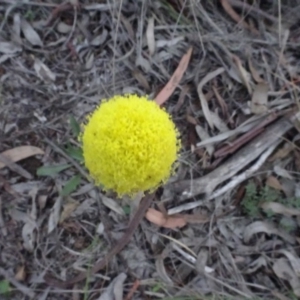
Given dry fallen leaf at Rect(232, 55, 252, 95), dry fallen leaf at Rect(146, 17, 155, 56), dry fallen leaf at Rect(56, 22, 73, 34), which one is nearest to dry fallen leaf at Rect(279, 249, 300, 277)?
dry fallen leaf at Rect(232, 55, 252, 95)

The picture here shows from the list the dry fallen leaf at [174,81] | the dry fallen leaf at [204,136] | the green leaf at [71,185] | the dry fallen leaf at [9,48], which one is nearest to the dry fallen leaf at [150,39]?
the dry fallen leaf at [174,81]

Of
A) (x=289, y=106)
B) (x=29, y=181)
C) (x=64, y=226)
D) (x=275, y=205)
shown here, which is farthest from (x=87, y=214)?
(x=289, y=106)

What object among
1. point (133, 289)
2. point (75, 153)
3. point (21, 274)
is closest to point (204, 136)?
point (75, 153)

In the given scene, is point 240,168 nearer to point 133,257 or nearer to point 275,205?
point 275,205

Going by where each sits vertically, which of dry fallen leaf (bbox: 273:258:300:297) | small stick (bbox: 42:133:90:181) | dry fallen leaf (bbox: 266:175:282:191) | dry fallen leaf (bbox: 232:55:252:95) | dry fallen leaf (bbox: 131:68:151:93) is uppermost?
dry fallen leaf (bbox: 232:55:252:95)

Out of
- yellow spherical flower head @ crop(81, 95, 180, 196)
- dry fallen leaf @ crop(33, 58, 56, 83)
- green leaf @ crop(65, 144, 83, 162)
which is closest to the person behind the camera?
yellow spherical flower head @ crop(81, 95, 180, 196)

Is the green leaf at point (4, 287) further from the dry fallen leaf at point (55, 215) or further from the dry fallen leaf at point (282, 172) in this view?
the dry fallen leaf at point (282, 172)

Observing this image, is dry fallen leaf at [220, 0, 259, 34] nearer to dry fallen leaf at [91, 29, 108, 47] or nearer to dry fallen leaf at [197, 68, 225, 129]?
dry fallen leaf at [197, 68, 225, 129]
